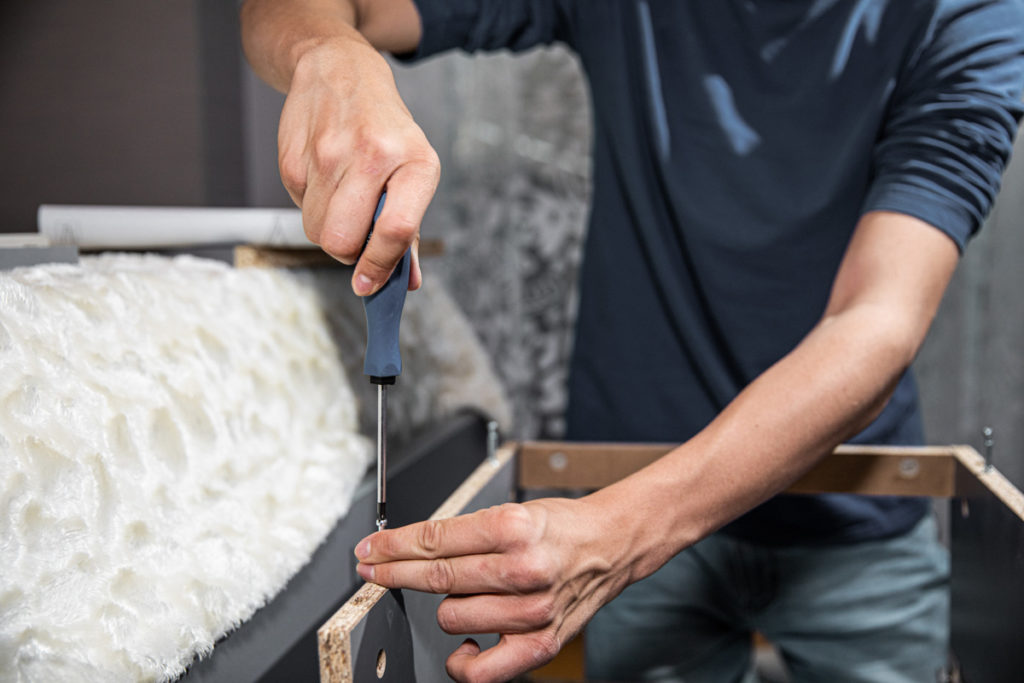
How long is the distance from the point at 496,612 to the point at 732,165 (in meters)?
0.50

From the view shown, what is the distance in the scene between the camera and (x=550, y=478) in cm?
58

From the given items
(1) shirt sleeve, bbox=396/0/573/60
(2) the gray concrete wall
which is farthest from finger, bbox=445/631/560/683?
(2) the gray concrete wall

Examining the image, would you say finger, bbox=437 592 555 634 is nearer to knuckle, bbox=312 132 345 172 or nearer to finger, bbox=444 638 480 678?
finger, bbox=444 638 480 678

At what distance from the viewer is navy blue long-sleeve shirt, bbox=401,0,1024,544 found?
595 millimetres

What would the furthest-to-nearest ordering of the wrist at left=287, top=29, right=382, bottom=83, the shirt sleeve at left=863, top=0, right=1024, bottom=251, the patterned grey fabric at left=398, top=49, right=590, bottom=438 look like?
the patterned grey fabric at left=398, top=49, right=590, bottom=438, the shirt sleeve at left=863, top=0, right=1024, bottom=251, the wrist at left=287, top=29, right=382, bottom=83

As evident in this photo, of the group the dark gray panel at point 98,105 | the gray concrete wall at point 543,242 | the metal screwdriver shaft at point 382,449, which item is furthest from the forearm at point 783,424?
the gray concrete wall at point 543,242

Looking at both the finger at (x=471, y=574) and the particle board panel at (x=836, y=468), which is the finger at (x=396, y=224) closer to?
the finger at (x=471, y=574)

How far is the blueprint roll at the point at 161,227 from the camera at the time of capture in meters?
0.47

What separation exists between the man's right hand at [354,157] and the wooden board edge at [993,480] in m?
0.37

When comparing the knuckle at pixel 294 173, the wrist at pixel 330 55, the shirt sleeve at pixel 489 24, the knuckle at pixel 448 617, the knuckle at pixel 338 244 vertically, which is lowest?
the knuckle at pixel 448 617

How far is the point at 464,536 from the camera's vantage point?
0.32m

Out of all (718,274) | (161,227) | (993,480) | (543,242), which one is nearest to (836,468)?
(993,480)

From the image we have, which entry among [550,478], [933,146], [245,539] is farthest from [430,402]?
[933,146]

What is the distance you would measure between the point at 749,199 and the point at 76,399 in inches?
22.1
